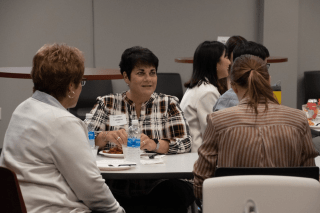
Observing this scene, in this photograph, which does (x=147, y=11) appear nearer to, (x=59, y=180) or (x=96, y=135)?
(x=96, y=135)

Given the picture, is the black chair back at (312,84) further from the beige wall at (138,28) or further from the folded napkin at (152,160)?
the folded napkin at (152,160)

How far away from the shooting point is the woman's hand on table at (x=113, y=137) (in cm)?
239

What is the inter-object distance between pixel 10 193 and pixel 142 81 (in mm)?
1427

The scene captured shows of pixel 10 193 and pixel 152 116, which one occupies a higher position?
pixel 152 116

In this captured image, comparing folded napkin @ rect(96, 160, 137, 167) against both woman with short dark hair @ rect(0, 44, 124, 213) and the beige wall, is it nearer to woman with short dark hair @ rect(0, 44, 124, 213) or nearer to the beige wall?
woman with short dark hair @ rect(0, 44, 124, 213)

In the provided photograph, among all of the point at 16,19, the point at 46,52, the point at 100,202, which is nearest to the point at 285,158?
the point at 100,202

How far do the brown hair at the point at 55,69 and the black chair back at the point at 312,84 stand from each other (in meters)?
4.94

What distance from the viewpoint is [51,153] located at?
1487 millimetres

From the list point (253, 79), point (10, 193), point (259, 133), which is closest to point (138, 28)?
point (253, 79)

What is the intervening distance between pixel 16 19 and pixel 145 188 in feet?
13.1

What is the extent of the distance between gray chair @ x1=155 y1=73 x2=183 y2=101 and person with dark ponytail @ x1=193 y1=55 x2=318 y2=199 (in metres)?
3.78

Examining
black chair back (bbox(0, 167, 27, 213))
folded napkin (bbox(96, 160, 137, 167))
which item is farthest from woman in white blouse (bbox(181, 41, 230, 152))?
black chair back (bbox(0, 167, 27, 213))

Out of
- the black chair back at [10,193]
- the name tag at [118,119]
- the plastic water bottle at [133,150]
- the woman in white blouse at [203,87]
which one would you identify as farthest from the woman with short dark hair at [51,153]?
the woman in white blouse at [203,87]

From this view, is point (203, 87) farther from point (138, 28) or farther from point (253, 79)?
point (138, 28)
